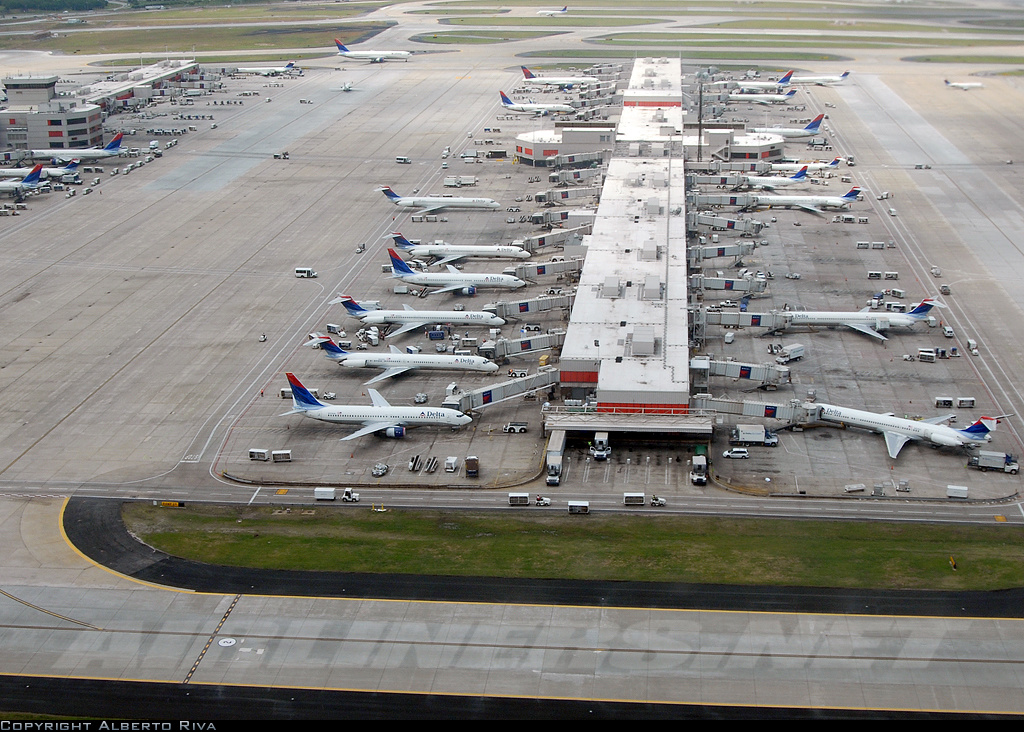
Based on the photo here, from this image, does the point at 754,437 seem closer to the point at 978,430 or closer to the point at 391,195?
the point at 978,430

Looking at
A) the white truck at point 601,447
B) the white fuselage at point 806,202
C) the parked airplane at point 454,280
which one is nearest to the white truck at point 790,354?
the white truck at point 601,447

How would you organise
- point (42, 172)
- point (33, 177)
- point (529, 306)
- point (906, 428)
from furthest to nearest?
point (42, 172)
point (33, 177)
point (529, 306)
point (906, 428)

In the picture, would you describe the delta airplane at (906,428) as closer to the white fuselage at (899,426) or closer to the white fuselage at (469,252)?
the white fuselage at (899,426)

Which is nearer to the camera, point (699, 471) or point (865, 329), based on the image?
point (699, 471)

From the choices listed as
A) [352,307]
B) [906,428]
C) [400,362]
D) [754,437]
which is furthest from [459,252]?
[906,428]

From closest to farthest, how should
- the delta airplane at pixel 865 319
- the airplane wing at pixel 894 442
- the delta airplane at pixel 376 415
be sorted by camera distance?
the airplane wing at pixel 894 442
the delta airplane at pixel 376 415
the delta airplane at pixel 865 319

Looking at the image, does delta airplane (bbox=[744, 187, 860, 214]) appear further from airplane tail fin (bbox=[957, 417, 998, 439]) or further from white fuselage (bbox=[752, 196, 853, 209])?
airplane tail fin (bbox=[957, 417, 998, 439])

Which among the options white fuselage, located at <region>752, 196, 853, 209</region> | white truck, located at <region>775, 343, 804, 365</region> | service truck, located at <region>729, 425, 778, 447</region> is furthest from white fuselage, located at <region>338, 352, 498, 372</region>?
white fuselage, located at <region>752, 196, 853, 209</region>
